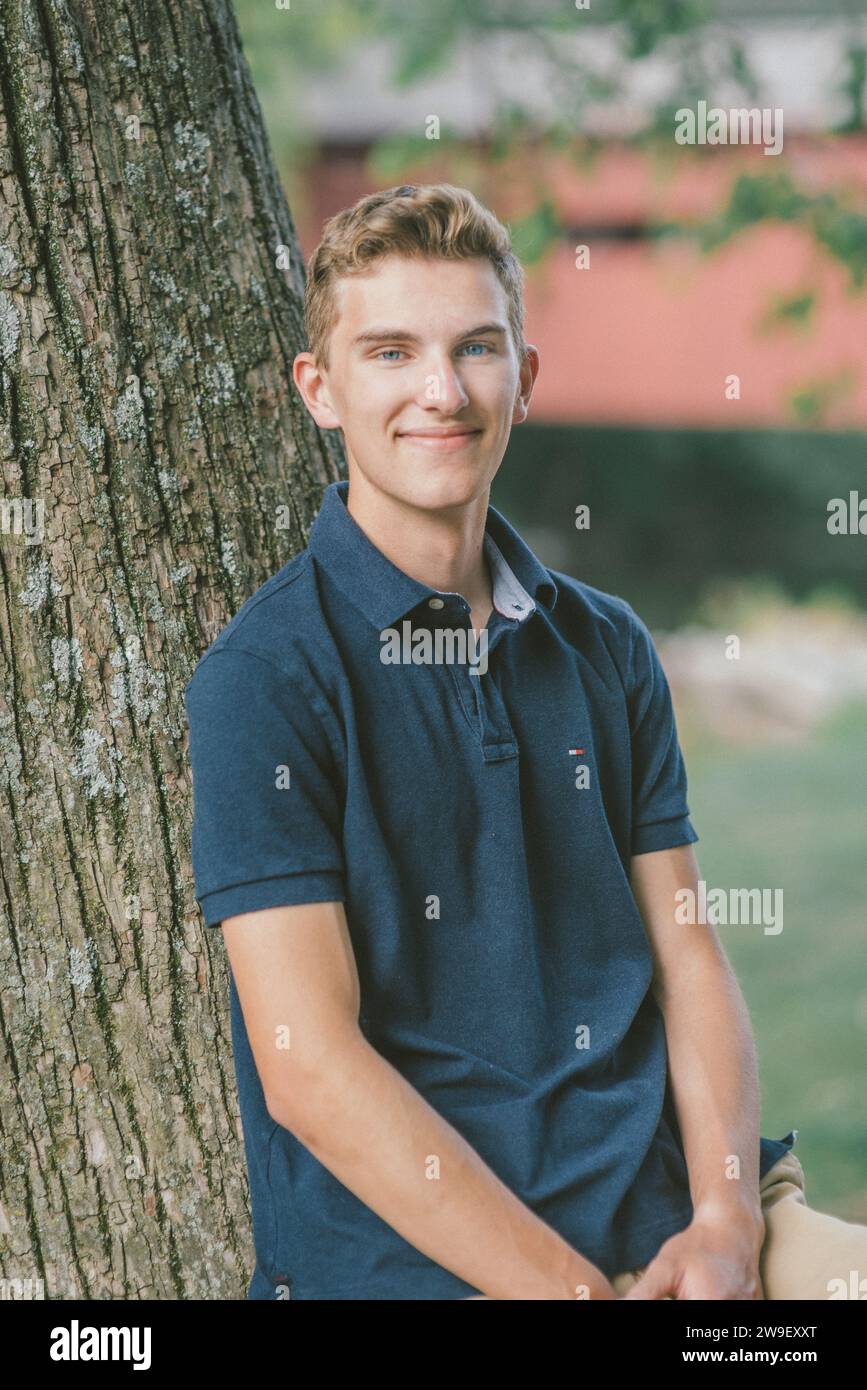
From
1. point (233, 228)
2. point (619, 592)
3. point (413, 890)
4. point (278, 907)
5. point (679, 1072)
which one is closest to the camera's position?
point (278, 907)

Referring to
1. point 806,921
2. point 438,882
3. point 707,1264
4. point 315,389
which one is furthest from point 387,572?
point 806,921

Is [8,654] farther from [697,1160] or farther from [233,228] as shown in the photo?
[697,1160]

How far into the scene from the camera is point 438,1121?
6.27 ft

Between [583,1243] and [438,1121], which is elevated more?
[438,1121]

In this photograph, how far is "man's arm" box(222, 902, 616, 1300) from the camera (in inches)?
73.9

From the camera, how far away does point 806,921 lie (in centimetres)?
685

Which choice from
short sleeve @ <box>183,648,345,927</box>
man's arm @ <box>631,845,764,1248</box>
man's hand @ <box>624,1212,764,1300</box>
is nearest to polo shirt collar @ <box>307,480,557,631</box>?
short sleeve @ <box>183,648,345,927</box>

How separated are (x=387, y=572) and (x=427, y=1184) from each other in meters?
0.85

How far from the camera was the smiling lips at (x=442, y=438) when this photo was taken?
2078mm

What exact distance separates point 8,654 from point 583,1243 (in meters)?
1.22

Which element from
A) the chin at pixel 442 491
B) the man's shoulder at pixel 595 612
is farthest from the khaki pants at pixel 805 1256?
the chin at pixel 442 491

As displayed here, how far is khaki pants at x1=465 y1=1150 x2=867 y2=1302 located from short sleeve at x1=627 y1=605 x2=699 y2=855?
567 mm

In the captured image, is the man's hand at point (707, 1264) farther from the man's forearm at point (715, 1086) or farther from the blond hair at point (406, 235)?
the blond hair at point (406, 235)

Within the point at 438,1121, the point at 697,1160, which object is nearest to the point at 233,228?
the point at 438,1121
